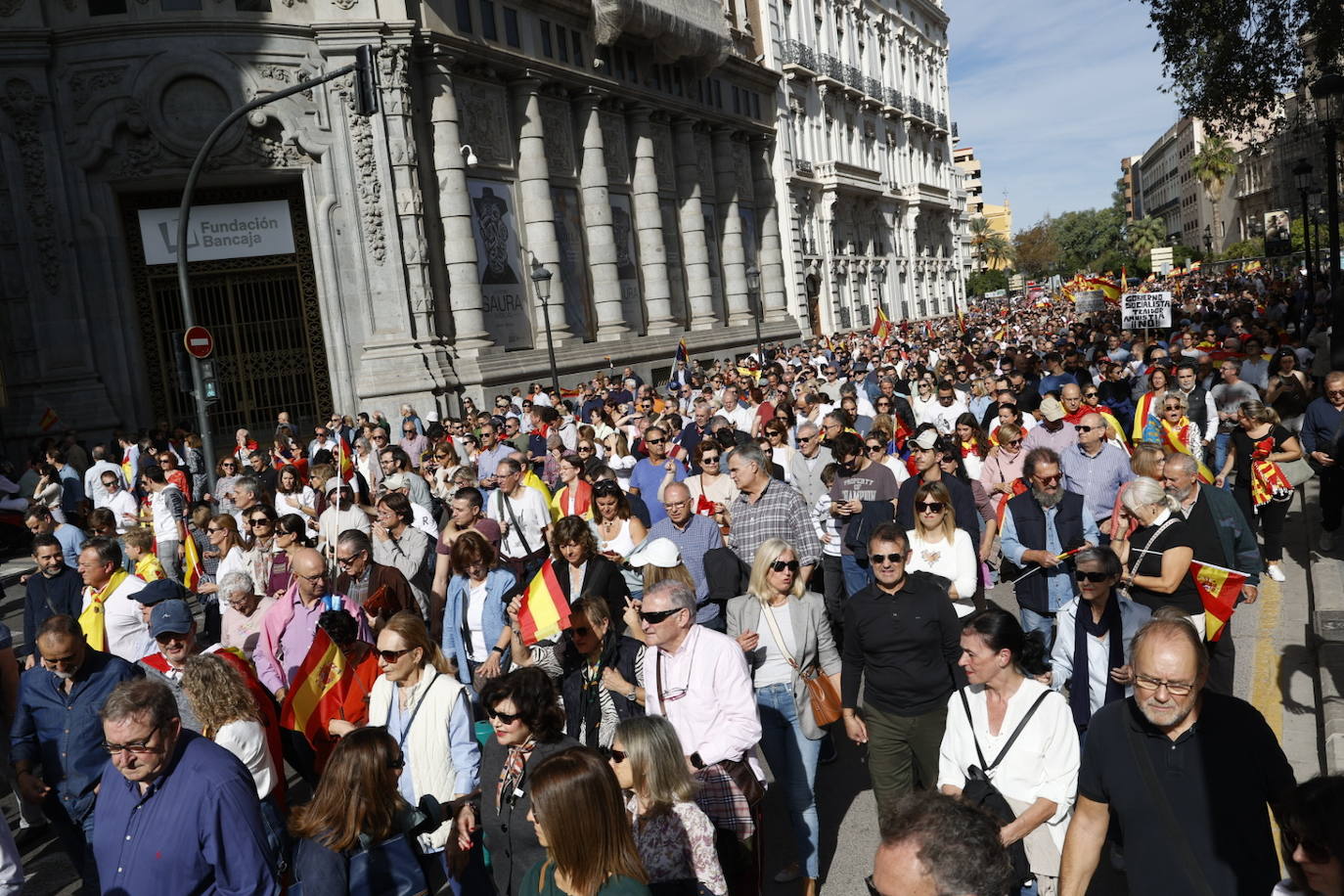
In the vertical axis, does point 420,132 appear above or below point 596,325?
above

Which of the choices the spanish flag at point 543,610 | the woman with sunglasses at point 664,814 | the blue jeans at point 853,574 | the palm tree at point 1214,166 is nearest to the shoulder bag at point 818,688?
the spanish flag at point 543,610

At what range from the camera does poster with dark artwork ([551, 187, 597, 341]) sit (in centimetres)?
3114

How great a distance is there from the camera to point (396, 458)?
1134 cm

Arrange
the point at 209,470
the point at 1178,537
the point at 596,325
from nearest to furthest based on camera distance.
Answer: the point at 1178,537 < the point at 209,470 < the point at 596,325

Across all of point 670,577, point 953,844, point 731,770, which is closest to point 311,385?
point 670,577

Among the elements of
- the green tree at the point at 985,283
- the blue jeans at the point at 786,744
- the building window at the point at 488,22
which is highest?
the building window at the point at 488,22

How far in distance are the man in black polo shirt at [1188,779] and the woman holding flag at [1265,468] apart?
6739 millimetres

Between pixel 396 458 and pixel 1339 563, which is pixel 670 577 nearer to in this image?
pixel 396 458

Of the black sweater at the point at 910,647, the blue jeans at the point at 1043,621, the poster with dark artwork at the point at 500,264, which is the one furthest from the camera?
the poster with dark artwork at the point at 500,264

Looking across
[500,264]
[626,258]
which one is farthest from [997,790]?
[626,258]

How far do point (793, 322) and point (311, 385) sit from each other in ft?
82.6

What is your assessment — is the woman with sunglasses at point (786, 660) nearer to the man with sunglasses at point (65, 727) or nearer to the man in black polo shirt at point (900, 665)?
the man in black polo shirt at point (900, 665)

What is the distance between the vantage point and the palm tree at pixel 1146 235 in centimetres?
12750

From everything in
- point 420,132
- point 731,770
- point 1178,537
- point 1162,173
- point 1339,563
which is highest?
point 1162,173
